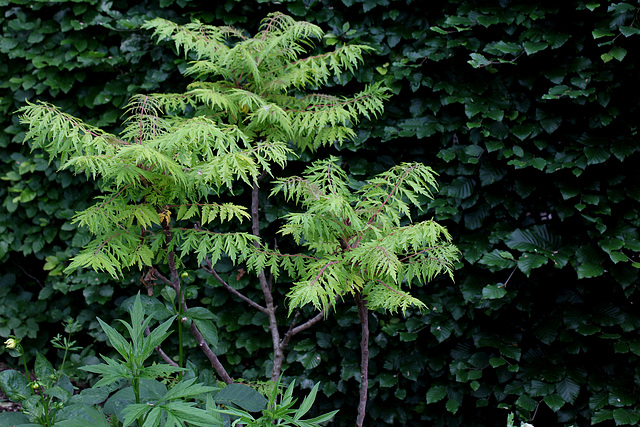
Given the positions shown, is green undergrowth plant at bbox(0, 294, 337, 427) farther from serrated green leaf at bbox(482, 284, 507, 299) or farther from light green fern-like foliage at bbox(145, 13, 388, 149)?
serrated green leaf at bbox(482, 284, 507, 299)

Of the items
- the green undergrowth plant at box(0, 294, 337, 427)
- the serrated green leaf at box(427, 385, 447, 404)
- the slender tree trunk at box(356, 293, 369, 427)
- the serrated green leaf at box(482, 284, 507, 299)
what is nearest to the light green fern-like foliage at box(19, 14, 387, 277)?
the green undergrowth plant at box(0, 294, 337, 427)

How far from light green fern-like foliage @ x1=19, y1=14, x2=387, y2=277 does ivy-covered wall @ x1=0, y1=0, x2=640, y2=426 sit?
2.01ft

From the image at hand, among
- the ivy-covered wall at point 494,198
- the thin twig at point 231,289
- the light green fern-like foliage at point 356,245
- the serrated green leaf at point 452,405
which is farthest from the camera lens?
the serrated green leaf at point 452,405

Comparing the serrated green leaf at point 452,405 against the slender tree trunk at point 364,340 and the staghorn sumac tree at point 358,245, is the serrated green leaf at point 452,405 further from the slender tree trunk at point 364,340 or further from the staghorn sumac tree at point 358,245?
the staghorn sumac tree at point 358,245

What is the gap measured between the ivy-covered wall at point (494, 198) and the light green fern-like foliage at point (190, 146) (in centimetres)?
61

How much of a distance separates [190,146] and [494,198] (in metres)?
1.65

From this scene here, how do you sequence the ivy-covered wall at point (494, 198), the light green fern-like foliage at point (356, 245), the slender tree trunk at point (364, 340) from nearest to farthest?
the light green fern-like foliage at point (356, 245), the slender tree trunk at point (364, 340), the ivy-covered wall at point (494, 198)

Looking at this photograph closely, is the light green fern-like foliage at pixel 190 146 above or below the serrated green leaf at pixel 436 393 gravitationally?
above

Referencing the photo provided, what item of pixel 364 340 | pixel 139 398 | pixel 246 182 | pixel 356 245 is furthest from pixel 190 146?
pixel 364 340

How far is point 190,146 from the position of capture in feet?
5.68

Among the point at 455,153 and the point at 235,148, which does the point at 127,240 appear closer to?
the point at 235,148

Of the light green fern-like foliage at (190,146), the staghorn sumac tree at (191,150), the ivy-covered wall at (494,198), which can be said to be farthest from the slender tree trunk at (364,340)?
the ivy-covered wall at (494,198)

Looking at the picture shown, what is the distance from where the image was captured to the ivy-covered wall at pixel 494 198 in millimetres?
2285

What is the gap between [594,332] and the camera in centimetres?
229
